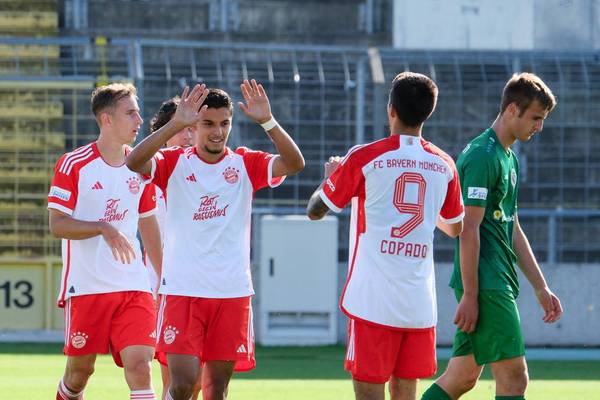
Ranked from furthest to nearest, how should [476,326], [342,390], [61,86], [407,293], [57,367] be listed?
[61,86]
[57,367]
[342,390]
[476,326]
[407,293]

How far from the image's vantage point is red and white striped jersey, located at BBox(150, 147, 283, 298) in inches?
256

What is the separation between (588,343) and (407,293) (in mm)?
9125

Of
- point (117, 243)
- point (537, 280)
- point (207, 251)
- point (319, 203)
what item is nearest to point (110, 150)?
point (117, 243)

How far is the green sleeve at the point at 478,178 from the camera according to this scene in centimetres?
631

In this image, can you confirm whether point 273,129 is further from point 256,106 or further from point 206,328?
point 206,328

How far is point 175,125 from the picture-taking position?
6.16m

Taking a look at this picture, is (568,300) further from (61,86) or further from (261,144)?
(61,86)

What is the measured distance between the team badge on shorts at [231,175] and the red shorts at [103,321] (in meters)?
1.09

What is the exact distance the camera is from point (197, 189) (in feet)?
21.5

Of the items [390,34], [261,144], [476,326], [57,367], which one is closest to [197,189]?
[476,326]

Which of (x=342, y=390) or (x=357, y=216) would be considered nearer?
(x=357, y=216)

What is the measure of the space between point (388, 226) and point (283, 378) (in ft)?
18.1

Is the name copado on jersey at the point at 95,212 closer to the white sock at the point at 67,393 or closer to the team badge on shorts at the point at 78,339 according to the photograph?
the team badge on shorts at the point at 78,339

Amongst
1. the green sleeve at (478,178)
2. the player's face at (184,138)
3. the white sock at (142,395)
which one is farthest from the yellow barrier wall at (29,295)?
the green sleeve at (478,178)
